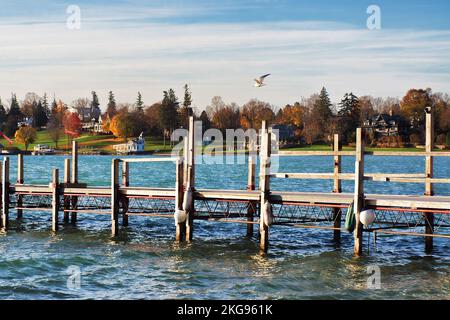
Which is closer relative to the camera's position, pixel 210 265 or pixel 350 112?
pixel 210 265

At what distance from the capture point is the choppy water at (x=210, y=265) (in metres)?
21.2

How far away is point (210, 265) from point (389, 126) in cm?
11627

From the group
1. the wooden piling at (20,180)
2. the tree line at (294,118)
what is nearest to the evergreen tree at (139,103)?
the tree line at (294,118)

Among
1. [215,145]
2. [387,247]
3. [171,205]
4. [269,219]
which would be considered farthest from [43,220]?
[215,145]

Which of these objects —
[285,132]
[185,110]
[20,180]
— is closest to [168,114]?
[185,110]

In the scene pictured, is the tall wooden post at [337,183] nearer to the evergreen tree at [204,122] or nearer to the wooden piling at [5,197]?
the wooden piling at [5,197]

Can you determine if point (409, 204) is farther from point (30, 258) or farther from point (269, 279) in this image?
point (30, 258)

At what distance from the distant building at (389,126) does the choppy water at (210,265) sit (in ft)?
350

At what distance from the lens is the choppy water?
21172 mm

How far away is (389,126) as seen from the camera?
445 ft

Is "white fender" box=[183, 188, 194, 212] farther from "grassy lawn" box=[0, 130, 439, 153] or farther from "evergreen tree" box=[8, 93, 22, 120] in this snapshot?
"evergreen tree" box=[8, 93, 22, 120]

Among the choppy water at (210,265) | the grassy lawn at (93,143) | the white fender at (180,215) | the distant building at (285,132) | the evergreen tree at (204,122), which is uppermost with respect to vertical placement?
the evergreen tree at (204,122)

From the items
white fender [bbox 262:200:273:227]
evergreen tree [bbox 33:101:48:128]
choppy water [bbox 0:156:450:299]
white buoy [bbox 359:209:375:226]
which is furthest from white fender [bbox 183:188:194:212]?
evergreen tree [bbox 33:101:48:128]

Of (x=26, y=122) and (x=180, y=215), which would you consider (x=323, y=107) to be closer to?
(x=26, y=122)
